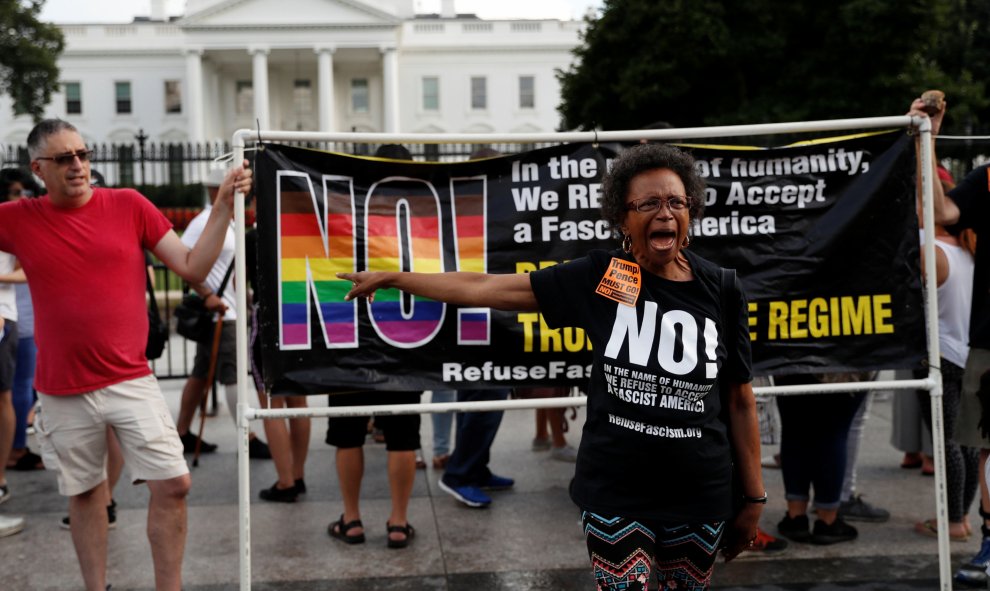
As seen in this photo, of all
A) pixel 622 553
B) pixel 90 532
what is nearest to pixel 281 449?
pixel 90 532

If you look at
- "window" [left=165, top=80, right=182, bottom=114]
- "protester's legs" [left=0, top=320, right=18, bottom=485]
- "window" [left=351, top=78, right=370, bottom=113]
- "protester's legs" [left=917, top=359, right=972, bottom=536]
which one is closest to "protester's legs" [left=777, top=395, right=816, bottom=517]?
"protester's legs" [left=917, top=359, right=972, bottom=536]

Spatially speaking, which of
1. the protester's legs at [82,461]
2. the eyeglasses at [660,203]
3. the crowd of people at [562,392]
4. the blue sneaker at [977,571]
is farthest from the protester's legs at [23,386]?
the blue sneaker at [977,571]

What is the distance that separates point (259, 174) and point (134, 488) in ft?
9.30

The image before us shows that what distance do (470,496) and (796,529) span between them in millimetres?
1726

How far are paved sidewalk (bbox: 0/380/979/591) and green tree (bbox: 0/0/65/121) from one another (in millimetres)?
42859

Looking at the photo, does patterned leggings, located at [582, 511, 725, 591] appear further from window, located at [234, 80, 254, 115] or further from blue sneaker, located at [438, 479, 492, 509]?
window, located at [234, 80, 254, 115]

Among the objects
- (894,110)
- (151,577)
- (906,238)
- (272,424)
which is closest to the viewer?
(906,238)

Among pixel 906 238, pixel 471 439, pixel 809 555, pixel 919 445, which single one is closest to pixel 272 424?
pixel 471 439

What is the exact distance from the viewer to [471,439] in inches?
219

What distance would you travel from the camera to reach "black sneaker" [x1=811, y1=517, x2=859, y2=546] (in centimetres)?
483

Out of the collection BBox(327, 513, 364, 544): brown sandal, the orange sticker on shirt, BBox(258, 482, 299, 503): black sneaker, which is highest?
the orange sticker on shirt

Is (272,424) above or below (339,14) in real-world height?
below

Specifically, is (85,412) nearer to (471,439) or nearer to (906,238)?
(471,439)

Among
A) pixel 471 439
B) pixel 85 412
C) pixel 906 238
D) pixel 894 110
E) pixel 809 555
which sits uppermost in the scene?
pixel 894 110
